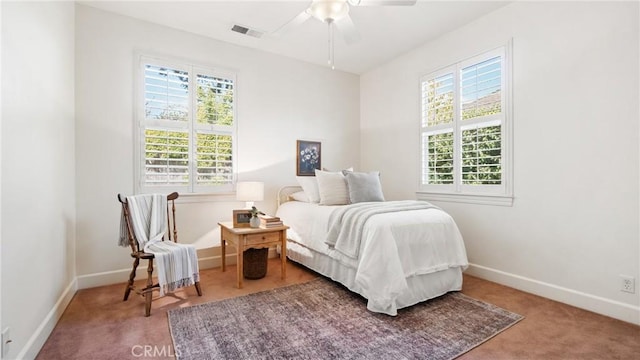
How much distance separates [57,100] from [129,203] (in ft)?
3.19

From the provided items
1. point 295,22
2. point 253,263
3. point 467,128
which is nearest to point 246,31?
point 295,22

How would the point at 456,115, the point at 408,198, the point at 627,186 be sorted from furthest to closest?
the point at 408,198 < the point at 456,115 < the point at 627,186

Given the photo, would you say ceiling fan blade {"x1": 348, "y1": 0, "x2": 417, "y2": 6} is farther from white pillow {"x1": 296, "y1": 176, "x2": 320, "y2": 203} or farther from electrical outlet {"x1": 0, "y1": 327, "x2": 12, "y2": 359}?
electrical outlet {"x1": 0, "y1": 327, "x2": 12, "y2": 359}

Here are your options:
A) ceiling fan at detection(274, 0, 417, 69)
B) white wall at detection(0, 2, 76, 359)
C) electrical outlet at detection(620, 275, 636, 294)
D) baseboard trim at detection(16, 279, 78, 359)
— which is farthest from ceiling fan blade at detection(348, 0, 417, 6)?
baseboard trim at detection(16, 279, 78, 359)

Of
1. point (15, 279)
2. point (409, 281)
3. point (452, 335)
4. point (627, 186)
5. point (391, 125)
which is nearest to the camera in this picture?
point (15, 279)

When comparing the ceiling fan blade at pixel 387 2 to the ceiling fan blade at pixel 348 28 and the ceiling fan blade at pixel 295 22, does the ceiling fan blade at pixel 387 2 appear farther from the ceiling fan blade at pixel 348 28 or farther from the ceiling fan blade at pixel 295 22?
the ceiling fan blade at pixel 295 22

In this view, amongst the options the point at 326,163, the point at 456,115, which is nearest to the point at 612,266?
the point at 456,115

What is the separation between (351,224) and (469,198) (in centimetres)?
160

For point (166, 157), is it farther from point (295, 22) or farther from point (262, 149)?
point (295, 22)

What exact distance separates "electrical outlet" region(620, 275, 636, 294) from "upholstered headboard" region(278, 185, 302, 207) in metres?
3.40

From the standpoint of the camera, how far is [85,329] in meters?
2.12

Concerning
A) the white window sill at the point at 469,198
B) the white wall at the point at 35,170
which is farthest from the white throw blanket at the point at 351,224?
the white wall at the point at 35,170

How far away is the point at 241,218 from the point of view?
318 cm

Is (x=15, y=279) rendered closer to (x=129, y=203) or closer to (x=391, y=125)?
(x=129, y=203)
